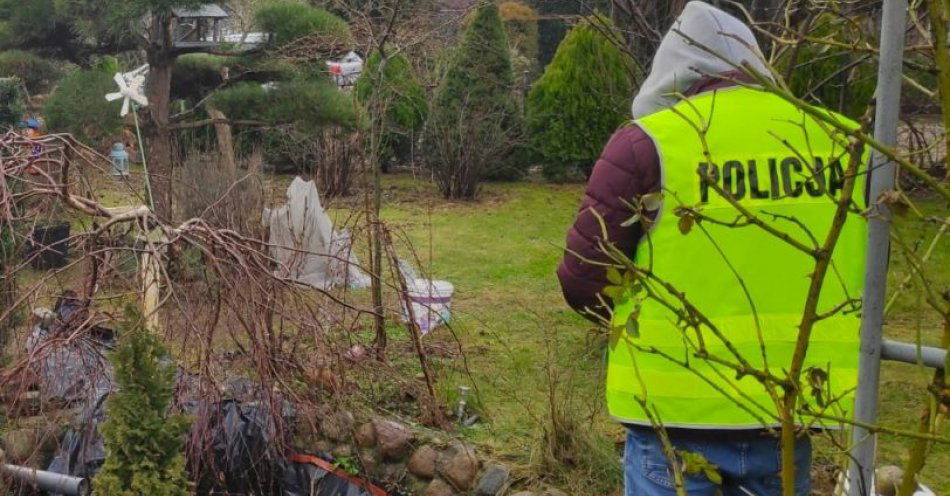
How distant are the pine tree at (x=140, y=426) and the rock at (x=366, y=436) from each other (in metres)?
1.25

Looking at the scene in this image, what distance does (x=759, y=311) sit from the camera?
7.02ft

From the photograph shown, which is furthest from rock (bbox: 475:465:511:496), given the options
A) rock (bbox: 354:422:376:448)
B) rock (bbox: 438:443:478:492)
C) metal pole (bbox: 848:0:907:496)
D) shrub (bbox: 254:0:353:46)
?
shrub (bbox: 254:0:353:46)

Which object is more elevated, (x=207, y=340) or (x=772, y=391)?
(x=772, y=391)

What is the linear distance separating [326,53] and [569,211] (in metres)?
2.99

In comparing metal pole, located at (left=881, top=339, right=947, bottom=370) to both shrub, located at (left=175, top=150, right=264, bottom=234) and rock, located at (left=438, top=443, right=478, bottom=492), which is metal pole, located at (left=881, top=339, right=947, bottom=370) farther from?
shrub, located at (left=175, top=150, right=264, bottom=234)

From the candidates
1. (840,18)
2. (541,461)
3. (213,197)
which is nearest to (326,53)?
(213,197)

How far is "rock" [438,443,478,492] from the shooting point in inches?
153

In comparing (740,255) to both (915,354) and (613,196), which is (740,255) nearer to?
(613,196)

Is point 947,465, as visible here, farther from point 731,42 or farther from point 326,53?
point 326,53

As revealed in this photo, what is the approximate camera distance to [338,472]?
396cm

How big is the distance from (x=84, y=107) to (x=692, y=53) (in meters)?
6.68

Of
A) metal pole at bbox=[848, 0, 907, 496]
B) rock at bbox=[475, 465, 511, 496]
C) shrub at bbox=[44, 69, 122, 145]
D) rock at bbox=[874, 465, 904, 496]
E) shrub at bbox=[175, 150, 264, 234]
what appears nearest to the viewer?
metal pole at bbox=[848, 0, 907, 496]

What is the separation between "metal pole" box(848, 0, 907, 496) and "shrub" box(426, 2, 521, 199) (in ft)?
32.3

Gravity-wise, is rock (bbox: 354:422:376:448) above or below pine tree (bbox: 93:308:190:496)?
below
